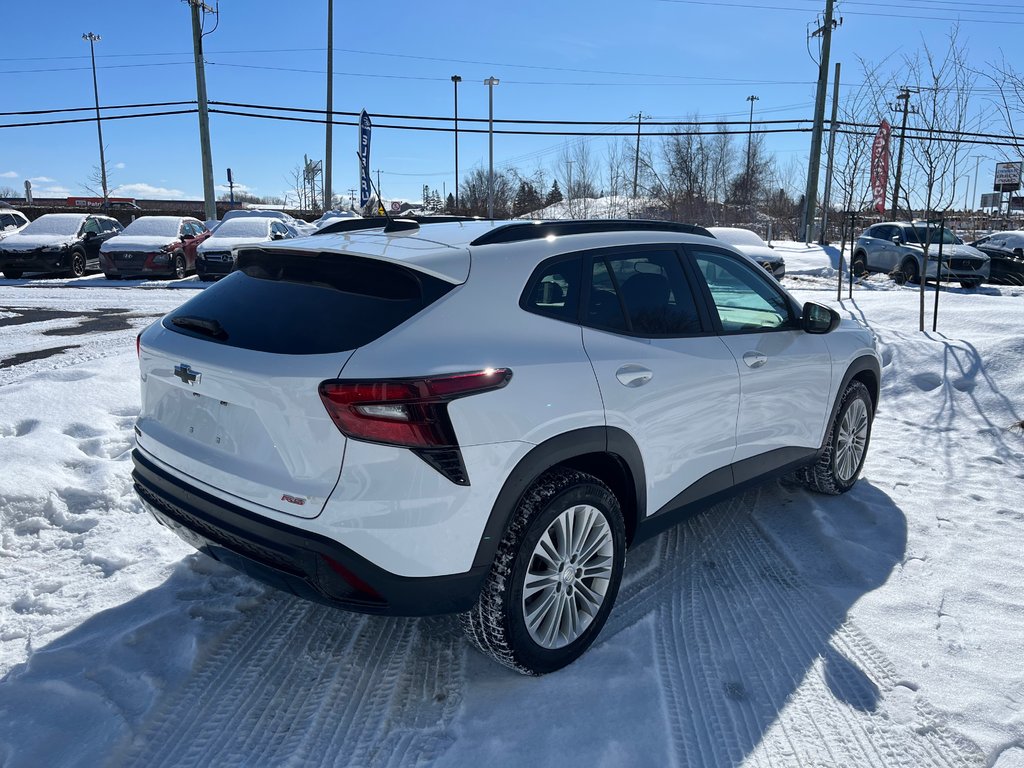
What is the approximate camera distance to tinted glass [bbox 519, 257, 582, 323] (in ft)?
9.47

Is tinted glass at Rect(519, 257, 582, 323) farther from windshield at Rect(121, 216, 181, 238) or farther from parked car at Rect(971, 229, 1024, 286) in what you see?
parked car at Rect(971, 229, 1024, 286)

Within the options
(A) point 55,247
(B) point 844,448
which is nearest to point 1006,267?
(B) point 844,448

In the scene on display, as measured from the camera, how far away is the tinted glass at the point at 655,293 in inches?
129

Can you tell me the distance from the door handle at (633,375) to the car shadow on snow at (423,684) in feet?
3.62

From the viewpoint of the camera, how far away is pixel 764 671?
3.03 metres

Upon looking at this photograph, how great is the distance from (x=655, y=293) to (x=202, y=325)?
1.95 meters

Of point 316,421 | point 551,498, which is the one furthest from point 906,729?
point 316,421

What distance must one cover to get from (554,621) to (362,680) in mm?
784

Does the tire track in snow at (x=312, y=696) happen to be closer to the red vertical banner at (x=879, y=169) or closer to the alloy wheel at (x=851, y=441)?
the alloy wheel at (x=851, y=441)

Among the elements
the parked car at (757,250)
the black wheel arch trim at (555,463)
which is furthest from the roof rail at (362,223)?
the parked car at (757,250)

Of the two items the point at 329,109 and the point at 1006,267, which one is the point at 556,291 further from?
the point at 329,109

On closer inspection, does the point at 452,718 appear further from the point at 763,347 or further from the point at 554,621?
the point at 763,347

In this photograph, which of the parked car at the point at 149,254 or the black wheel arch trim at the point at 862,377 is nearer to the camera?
the black wheel arch trim at the point at 862,377

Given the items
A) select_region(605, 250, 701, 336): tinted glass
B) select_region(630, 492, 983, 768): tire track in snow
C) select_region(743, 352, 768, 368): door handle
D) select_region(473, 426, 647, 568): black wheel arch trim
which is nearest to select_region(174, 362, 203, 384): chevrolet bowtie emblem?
select_region(473, 426, 647, 568): black wheel arch trim
